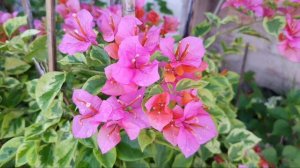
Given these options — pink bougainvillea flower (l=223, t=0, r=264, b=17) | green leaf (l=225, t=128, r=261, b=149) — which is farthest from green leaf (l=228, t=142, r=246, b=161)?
pink bougainvillea flower (l=223, t=0, r=264, b=17)

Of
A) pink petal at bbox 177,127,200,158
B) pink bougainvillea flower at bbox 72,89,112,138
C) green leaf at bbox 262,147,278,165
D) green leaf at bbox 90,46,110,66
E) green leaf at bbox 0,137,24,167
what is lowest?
green leaf at bbox 262,147,278,165

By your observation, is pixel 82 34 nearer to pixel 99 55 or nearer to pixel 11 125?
pixel 99 55

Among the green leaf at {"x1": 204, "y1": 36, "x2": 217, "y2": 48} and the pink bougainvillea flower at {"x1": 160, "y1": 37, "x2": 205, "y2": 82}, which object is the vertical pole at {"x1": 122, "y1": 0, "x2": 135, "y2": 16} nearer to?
the pink bougainvillea flower at {"x1": 160, "y1": 37, "x2": 205, "y2": 82}

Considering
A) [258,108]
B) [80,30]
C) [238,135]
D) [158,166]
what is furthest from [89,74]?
[258,108]

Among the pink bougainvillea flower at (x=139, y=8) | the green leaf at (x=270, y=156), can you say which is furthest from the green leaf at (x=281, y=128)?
the pink bougainvillea flower at (x=139, y=8)

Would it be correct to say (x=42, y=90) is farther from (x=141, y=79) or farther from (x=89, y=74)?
(x=141, y=79)

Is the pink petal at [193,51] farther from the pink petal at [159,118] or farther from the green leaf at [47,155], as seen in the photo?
the green leaf at [47,155]
